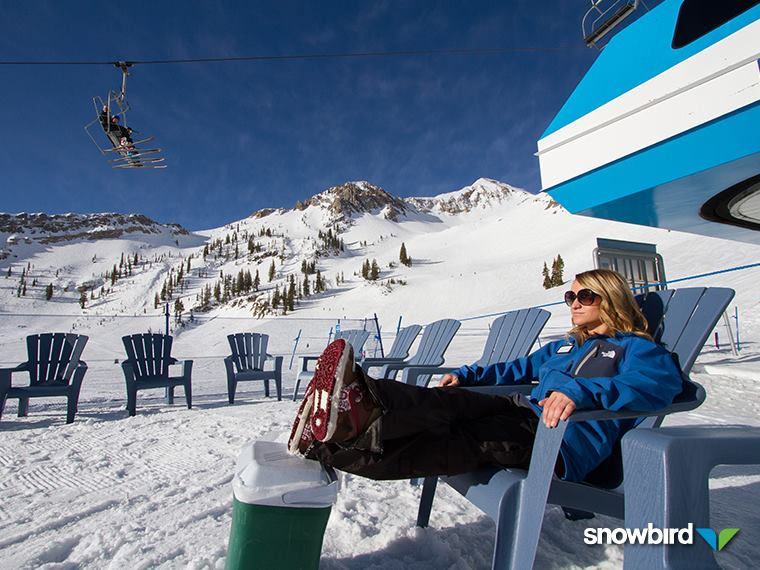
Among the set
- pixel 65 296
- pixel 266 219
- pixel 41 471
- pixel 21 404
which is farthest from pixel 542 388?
pixel 266 219

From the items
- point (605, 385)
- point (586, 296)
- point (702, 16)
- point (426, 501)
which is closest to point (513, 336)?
point (586, 296)

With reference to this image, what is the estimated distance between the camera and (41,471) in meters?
2.46

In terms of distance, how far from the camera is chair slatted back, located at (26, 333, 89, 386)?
431cm

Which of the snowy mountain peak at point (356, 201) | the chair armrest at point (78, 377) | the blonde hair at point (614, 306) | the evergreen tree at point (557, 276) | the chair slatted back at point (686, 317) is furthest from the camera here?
the snowy mountain peak at point (356, 201)

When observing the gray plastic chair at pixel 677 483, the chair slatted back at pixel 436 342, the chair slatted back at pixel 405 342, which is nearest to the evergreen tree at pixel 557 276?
the chair slatted back at pixel 405 342

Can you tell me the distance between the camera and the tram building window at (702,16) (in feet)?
8.66

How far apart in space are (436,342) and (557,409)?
302 centimetres

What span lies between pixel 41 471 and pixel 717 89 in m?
4.86

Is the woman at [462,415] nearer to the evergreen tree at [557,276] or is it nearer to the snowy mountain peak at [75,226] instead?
the evergreen tree at [557,276]

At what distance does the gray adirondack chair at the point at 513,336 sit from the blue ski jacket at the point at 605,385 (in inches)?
34.8

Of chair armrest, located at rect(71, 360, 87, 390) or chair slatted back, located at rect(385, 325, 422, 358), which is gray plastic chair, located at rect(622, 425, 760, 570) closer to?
chair slatted back, located at rect(385, 325, 422, 358)

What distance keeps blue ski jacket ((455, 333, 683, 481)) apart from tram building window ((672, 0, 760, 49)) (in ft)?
8.54

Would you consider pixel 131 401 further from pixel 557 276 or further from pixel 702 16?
pixel 557 276

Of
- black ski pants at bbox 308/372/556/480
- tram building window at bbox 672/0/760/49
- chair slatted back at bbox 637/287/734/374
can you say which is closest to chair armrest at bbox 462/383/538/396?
black ski pants at bbox 308/372/556/480
